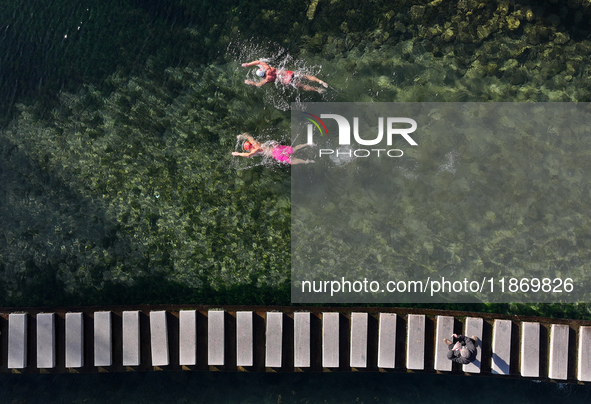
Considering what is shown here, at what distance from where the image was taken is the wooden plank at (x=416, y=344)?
9695 millimetres

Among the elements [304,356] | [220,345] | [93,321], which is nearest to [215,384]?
[220,345]

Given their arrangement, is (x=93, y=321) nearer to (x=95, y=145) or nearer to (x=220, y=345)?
(x=220, y=345)

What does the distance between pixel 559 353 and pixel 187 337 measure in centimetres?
832

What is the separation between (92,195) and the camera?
423 inches

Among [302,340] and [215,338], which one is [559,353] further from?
Answer: [215,338]

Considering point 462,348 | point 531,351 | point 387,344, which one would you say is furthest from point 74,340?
point 531,351

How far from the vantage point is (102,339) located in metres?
9.98

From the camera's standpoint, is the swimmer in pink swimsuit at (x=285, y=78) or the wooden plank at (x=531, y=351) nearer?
the wooden plank at (x=531, y=351)

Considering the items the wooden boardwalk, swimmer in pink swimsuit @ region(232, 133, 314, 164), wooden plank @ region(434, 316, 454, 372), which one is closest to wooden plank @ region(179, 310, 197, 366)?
the wooden boardwalk

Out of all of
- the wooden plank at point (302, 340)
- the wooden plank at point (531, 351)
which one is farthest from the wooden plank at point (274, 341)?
the wooden plank at point (531, 351)

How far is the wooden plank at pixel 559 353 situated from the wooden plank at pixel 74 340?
1062 cm

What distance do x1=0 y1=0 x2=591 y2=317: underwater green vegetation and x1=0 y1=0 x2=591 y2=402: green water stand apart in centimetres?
3

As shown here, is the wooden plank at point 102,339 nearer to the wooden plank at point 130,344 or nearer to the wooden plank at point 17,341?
the wooden plank at point 130,344

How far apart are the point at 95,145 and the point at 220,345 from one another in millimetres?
5796
